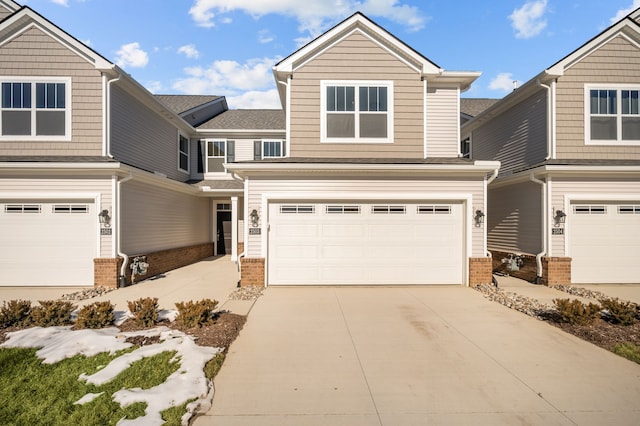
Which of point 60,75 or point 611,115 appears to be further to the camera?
point 611,115

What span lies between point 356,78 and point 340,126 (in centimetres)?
165

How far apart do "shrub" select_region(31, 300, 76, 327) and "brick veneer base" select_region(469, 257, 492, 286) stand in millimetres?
9661

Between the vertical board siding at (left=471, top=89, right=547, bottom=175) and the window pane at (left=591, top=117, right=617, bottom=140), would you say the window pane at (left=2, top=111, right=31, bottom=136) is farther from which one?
the window pane at (left=591, top=117, right=617, bottom=140)

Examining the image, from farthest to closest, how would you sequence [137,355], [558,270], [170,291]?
[558,270] → [170,291] → [137,355]

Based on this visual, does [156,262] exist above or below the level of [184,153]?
below

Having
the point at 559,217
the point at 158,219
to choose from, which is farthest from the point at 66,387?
the point at 559,217

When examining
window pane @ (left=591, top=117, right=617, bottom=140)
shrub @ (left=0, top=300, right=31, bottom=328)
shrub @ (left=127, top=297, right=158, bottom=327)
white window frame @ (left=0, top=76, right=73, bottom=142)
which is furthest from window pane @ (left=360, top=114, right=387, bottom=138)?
shrub @ (left=0, top=300, right=31, bottom=328)

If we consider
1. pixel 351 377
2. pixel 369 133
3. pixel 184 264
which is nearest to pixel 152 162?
pixel 184 264

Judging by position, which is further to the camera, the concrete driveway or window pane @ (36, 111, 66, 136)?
window pane @ (36, 111, 66, 136)

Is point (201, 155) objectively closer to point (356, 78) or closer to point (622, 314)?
point (356, 78)

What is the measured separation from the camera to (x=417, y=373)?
4.25m

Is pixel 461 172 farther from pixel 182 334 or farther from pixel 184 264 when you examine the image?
pixel 184 264

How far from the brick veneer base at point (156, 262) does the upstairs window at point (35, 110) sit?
13.5ft

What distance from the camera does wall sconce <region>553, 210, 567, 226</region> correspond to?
372 inches
